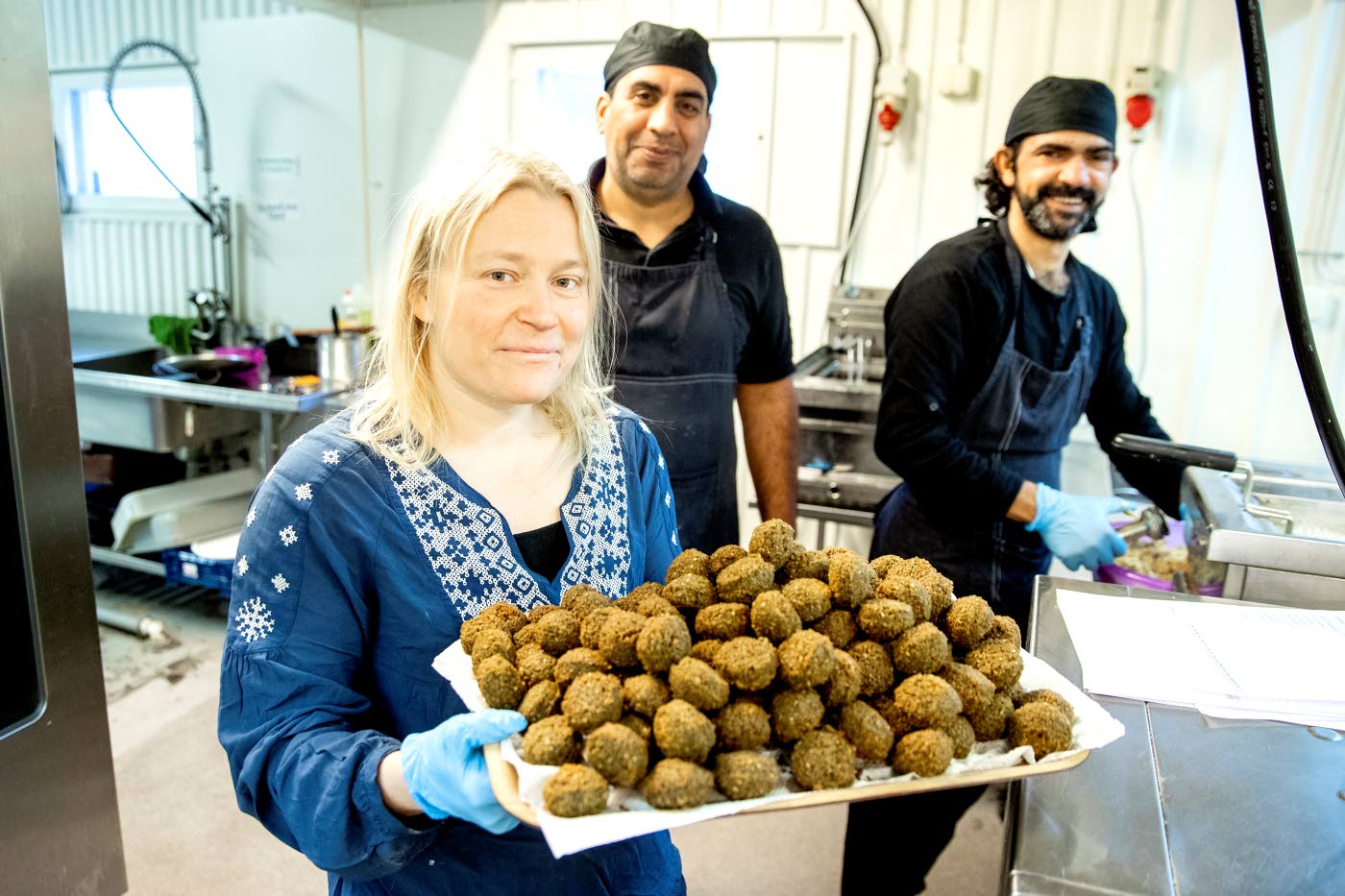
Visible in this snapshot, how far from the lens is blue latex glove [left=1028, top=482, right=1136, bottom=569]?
5.88 ft

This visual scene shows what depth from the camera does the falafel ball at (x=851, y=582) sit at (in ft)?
2.93

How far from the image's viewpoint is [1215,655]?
3.50 ft

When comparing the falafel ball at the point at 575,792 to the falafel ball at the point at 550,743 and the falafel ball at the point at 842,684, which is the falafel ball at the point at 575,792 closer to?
the falafel ball at the point at 550,743

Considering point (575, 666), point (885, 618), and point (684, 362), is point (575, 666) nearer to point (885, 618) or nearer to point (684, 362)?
point (885, 618)

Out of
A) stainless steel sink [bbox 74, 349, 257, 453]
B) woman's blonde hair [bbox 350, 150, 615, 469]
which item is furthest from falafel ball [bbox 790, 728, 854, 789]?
stainless steel sink [bbox 74, 349, 257, 453]

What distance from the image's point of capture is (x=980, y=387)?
190 cm

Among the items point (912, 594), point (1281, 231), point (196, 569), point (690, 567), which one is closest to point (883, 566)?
point (912, 594)

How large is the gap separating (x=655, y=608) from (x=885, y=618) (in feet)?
0.73

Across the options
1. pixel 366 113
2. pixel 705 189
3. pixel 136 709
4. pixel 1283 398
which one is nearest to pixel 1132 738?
pixel 705 189

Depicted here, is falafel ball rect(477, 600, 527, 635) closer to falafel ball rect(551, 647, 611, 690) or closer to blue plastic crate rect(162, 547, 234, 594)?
falafel ball rect(551, 647, 611, 690)

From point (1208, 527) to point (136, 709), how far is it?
2.85 m

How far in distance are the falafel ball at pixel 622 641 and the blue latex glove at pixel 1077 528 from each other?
1.26 metres

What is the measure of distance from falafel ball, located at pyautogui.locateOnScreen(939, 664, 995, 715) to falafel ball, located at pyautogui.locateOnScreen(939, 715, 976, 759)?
0.04 m

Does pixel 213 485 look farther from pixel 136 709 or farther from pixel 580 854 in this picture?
pixel 580 854
